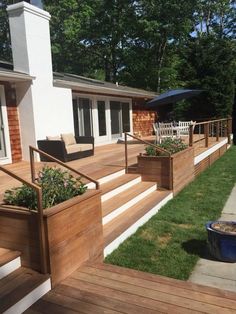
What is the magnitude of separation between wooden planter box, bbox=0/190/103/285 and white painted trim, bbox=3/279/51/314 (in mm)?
107

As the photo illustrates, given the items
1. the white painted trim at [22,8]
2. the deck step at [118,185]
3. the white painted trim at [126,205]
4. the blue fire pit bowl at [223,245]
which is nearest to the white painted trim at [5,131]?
the white painted trim at [22,8]

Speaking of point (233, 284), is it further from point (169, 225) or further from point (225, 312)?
point (169, 225)

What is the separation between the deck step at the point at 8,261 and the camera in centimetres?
294

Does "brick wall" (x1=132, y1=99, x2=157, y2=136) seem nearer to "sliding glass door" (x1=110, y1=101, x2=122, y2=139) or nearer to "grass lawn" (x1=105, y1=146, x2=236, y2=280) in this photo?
A: "sliding glass door" (x1=110, y1=101, x2=122, y2=139)

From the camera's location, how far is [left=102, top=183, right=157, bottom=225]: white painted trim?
4637mm

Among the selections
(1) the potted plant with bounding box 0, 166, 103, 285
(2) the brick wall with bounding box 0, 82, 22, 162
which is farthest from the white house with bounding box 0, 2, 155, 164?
(1) the potted plant with bounding box 0, 166, 103, 285

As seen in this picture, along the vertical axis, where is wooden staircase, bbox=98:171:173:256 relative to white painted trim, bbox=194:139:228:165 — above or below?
below

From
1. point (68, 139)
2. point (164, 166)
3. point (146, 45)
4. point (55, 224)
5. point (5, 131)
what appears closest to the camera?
point (55, 224)

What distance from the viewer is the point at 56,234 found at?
9.92ft

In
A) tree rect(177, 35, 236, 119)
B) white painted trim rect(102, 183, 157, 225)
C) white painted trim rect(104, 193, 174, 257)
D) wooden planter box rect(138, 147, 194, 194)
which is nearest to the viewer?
white painted trim rect(104, 193, 174, 257)

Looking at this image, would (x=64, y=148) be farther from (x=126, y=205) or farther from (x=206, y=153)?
(x=206, y=153)

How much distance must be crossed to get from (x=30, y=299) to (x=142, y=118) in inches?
522

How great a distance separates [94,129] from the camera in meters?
11.6

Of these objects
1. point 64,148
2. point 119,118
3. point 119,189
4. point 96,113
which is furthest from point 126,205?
point 119,118
